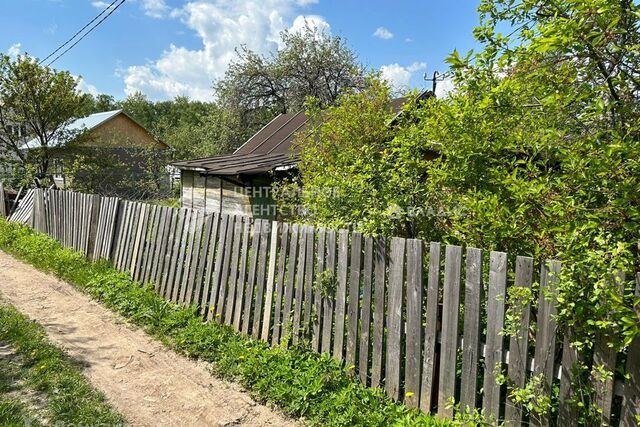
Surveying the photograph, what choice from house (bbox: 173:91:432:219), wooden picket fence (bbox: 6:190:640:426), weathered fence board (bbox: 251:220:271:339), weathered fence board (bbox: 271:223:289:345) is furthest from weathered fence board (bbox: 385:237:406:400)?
house (bbox: 173:91:432:219)

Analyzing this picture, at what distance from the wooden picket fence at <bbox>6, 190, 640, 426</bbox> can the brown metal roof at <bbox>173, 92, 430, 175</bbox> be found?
15.1ft

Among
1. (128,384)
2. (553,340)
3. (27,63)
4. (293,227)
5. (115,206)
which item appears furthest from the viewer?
(27,63)

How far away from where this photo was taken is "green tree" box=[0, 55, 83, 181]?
12789 millimetres

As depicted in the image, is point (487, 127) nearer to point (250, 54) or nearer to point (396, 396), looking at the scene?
point (396, 396)

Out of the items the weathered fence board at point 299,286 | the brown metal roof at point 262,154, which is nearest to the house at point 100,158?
the brown metal roof at point 262,154

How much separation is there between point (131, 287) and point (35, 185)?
1019 cm

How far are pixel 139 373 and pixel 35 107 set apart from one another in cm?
1291

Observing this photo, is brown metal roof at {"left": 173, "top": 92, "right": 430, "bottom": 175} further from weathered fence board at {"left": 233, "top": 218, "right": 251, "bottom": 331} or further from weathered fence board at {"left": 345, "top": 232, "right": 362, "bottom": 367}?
weathered fence board at {"left": 345, "top": 232, "right": 362, "bottom": 367}

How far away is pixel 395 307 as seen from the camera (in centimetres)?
318

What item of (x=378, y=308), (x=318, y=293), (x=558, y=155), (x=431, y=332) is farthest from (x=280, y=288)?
(x=558, y=155)

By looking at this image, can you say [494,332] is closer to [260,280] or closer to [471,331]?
[471,331]

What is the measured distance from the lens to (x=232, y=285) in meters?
4.55

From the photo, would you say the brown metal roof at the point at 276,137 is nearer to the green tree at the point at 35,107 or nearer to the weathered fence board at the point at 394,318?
the green tree at the point at 35,107

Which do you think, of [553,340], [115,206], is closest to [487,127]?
[553,340]
